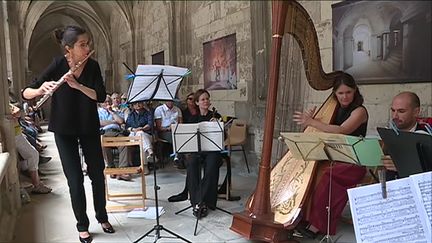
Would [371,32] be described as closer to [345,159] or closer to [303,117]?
[303,117]

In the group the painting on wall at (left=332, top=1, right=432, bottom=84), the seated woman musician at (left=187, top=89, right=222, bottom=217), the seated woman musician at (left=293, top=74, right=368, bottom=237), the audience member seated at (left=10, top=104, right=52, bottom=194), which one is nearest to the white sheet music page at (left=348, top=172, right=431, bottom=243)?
the seated woman musician at (left=293, top=74, right=368, bottom=237)

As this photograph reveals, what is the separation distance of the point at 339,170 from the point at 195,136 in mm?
1206

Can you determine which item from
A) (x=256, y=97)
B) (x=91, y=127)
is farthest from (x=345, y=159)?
(x=256, y=97)

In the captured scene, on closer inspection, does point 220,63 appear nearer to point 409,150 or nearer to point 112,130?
point 112,130

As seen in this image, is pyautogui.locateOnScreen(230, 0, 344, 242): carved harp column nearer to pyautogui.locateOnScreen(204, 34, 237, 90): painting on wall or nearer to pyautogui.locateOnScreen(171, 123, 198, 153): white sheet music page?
pyautogui.locateOnScreen(171, 123, 198, 153): white sheet music page

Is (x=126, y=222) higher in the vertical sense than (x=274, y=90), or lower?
lower

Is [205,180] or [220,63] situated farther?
[220,63]

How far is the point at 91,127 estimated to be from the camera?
2.87 meters

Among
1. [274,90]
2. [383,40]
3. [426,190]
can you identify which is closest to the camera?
[426,190]

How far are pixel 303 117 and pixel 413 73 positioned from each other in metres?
1.39

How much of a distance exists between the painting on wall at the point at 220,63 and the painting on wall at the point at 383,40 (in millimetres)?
2338

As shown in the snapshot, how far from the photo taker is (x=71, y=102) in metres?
2.81

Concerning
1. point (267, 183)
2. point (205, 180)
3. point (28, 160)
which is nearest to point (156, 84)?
point (267, 183)

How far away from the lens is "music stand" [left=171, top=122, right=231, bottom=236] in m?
3.33
